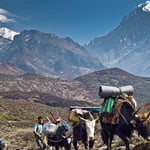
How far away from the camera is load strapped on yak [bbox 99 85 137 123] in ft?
51.1

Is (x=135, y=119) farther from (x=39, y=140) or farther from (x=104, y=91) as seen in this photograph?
(x=39, y=140)

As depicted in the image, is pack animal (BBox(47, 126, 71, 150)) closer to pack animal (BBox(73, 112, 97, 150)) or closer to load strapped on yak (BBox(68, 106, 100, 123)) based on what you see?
pack animal (BBox(73, 112, 97, 150))

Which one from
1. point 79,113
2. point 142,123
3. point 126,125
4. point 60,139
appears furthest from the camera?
point 79,113

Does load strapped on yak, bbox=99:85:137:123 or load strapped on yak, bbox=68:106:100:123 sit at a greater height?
load strapped on yak, bbox=99:85:137:123

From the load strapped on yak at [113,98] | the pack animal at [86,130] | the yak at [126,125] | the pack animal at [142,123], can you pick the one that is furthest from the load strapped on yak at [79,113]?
the pack animal at [142,123]

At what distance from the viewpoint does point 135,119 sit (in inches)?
548

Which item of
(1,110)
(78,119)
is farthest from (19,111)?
(78,119)

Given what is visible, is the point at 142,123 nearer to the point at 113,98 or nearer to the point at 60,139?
the point at 113,98

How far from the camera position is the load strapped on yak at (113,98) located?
1559 centimetres

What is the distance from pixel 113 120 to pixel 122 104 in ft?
3.05

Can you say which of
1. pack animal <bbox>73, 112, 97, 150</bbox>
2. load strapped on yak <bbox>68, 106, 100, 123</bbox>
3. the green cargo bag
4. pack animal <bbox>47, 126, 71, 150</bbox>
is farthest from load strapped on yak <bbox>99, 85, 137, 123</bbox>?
pack animal <bbox>47, 126, 71, 150</bbox>

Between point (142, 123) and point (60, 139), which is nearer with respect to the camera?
point (142, 123)

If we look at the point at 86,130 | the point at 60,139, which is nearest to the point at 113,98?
the point at 86,130

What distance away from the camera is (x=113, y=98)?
16.5 metres
